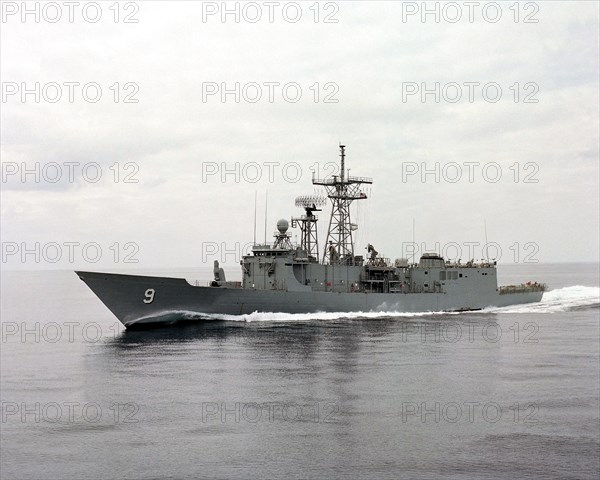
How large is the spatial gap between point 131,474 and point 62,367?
57.0 feet

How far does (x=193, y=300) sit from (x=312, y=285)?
1017 cm

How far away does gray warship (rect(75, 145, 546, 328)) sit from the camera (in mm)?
43844

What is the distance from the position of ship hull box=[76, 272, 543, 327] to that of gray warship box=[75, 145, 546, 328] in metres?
0.07

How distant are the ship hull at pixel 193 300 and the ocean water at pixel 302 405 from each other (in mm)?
2726

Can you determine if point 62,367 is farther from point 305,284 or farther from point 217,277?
point 305,284

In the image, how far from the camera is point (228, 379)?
27641 millimetres

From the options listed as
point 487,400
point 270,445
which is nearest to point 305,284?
point 487,400
